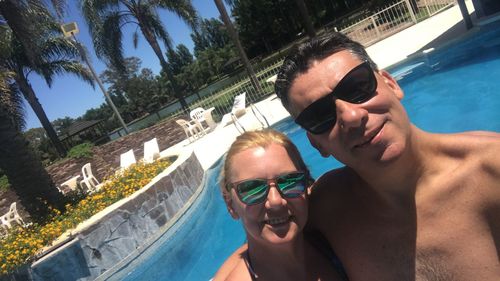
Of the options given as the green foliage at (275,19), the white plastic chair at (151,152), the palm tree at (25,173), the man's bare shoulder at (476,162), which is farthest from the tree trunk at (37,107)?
the green foliage at (275,19)

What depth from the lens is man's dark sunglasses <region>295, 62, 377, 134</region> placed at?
1550mm

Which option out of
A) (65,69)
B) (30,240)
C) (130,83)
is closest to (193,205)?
(30,240)

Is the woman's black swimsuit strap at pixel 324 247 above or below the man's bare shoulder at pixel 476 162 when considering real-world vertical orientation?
below

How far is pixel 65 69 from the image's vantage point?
2392cm

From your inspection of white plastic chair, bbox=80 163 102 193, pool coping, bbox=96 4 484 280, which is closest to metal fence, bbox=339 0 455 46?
pool coping, bbox=96 4 484 280

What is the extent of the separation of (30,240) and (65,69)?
19.1m

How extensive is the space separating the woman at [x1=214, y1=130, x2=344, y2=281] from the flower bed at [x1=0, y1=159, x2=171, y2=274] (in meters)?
6.38

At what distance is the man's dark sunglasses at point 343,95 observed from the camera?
1.55 meters

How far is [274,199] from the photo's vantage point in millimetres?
1651

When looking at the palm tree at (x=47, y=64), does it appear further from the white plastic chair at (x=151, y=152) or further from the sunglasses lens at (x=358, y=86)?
the sunglasses lens at (x=358, y=86)

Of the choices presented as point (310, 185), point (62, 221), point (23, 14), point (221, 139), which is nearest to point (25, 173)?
point (62, 221)

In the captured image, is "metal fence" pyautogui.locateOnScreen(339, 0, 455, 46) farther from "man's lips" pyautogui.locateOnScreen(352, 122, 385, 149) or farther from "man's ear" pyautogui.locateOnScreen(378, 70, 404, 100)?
"man's lips" pyautogui.locateOnScreen(352, 122, 385, 149)

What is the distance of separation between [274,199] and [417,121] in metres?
7.67

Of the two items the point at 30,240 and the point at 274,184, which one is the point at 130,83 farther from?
the point at 274,184
